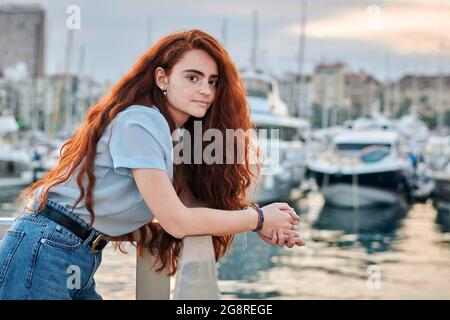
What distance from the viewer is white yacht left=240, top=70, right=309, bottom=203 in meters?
20.5

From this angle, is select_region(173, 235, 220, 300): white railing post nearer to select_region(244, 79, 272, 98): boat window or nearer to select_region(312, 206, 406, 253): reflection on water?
select_region(312, 206, 406, 253): reflection on water

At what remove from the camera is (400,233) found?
15.9 m

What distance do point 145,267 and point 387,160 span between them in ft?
61.0

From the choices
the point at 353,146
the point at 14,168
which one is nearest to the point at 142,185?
the point at 353,146

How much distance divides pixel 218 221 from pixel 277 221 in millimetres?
146

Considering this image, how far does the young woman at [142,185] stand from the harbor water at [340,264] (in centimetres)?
437

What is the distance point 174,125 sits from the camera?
1827 millimetres

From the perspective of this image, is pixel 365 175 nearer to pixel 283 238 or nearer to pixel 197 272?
pixel 283 238

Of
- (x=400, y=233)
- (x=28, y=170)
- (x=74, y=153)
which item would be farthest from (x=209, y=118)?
(x=28, y=170)

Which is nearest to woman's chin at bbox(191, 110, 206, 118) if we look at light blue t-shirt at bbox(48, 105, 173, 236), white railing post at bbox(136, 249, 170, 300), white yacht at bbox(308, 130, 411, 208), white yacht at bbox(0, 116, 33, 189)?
light blue t-shirt at bbox(48, 105, 173, 236)

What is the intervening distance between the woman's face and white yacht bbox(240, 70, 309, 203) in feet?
59.1

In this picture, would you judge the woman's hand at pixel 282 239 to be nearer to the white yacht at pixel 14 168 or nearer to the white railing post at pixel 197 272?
the white railing post at pixel 197 272

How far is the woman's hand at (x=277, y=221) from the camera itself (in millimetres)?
1732

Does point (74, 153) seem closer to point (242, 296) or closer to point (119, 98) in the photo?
point (119, 98)
